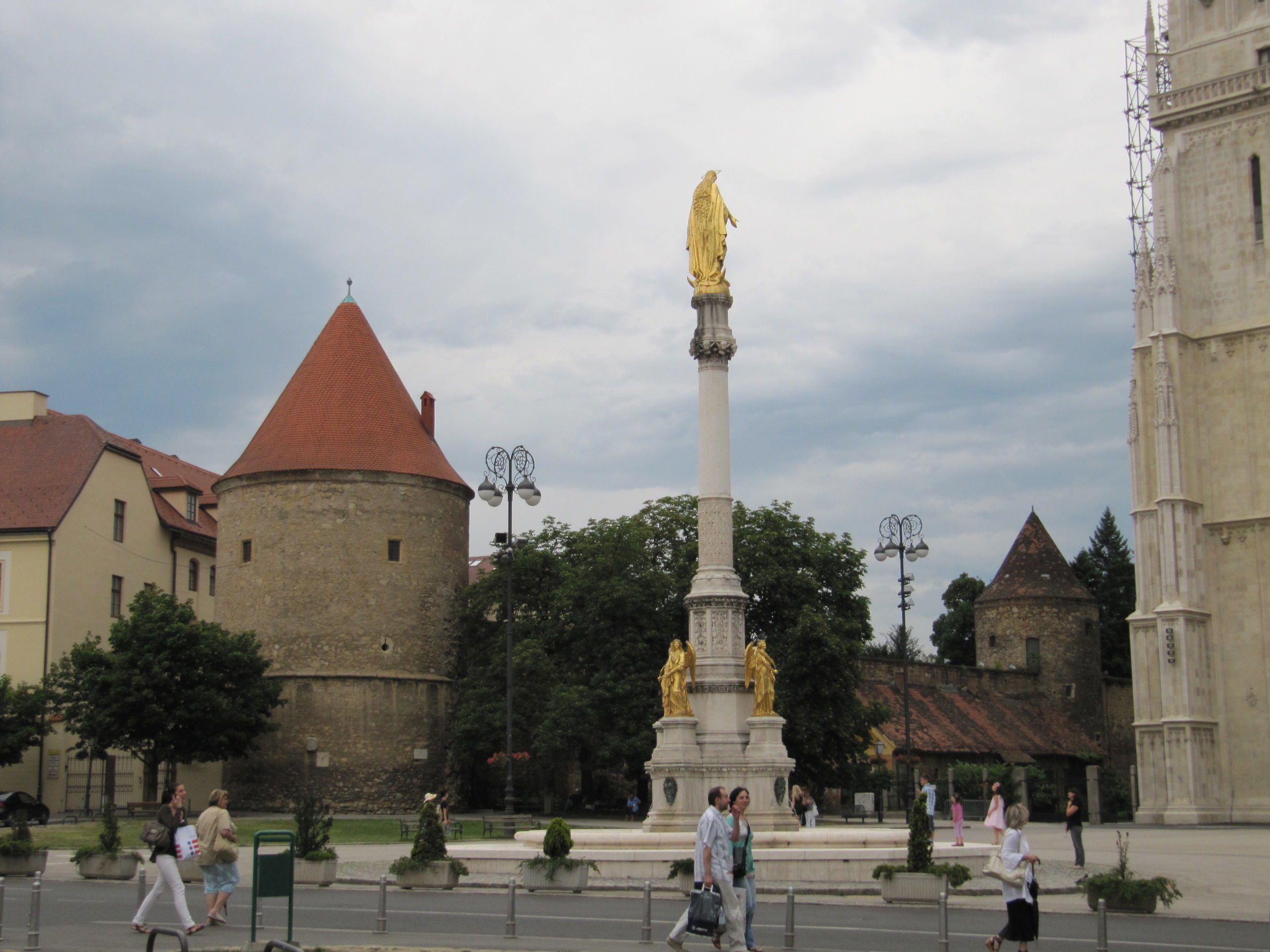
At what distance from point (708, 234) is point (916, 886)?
45.3 ft

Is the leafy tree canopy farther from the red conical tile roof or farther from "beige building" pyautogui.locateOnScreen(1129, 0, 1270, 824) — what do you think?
"beige building" pyautogui.locateOnScreen(1129, 0, 1270, 824)

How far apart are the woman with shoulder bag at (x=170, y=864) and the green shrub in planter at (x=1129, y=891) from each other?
1018 centimetres

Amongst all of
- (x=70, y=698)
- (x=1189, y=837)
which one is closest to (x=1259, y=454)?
(x=1189, y=837)

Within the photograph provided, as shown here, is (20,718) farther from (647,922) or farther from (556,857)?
(647,922)

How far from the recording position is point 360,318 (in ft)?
169

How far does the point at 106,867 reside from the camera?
851 inches

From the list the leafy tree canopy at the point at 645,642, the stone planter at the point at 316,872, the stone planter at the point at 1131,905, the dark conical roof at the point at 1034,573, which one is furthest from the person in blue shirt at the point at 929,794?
the dark conical roof at the point at 1034,573

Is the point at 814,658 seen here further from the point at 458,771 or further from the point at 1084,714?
the point at 1084,714

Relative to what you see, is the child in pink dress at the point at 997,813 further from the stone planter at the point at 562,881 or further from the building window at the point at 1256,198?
the building window at the point at 1256,198

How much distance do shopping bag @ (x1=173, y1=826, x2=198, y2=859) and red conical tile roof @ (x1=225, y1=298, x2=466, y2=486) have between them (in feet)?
109

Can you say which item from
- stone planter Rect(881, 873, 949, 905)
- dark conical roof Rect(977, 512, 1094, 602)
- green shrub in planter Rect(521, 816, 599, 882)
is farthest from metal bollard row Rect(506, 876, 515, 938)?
dark conical roof Rect(977, 512, 1094, 602)

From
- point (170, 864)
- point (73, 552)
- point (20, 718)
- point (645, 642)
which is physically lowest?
point (170, 864)

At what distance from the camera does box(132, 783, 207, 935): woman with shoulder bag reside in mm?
13750

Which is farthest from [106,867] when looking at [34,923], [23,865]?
[34,923]
